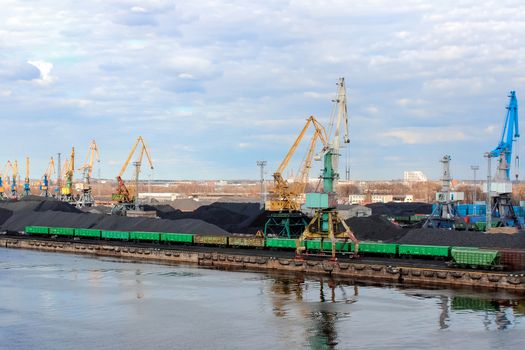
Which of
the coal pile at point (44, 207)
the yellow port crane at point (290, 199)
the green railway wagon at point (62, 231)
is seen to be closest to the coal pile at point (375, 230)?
the yellow port crane at point (290, 199)

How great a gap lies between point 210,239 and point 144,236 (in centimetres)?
1304

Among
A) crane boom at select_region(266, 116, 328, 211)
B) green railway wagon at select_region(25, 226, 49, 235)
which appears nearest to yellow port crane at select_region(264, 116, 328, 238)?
crane boom at select_region(266, 116, 328, 211)

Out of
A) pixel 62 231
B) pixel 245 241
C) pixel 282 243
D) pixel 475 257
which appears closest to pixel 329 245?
pixel 282 243

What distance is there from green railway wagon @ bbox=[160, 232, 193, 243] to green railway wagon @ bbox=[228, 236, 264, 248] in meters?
7.20

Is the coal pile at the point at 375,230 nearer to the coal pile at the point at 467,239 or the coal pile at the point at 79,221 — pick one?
the coal pile at the point at 467,239

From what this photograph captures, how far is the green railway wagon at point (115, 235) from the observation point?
10125 centimetres

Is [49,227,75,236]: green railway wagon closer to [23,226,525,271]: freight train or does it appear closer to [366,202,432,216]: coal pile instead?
[23,226,525,271]: freight train

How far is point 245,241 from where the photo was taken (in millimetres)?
86500

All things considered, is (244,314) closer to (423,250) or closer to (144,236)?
(423,250)

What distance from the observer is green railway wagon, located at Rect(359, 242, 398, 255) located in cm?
7300

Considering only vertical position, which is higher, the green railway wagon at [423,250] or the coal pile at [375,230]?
the coal pile at [375,230]

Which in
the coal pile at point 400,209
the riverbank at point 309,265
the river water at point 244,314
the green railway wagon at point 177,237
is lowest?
the river water at point 244,314

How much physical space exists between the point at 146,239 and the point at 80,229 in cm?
1443

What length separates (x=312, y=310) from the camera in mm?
50719
